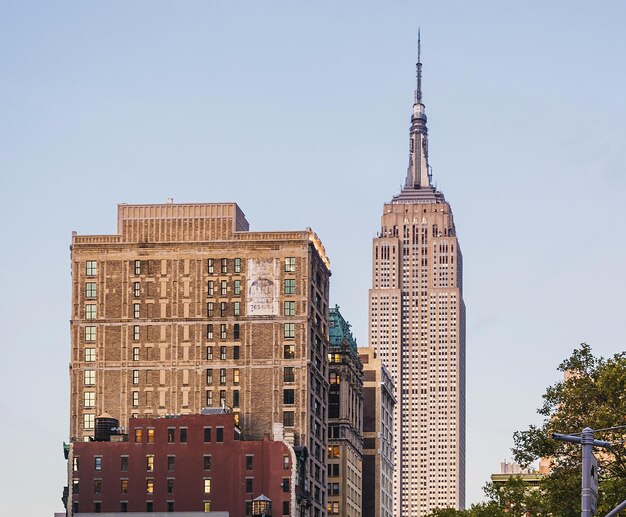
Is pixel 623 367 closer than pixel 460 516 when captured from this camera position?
Yes

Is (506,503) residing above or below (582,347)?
below

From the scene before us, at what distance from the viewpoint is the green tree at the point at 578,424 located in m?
98.9

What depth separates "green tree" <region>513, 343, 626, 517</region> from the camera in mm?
98938

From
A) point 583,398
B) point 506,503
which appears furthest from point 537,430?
point 506,503

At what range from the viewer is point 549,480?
107 m

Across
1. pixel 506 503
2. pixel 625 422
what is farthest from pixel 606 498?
pixel 506 503

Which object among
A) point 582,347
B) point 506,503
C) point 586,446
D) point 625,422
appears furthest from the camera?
point 506,503

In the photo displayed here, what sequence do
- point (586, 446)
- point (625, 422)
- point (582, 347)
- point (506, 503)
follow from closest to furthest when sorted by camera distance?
1. point (586, 446)
2. point (625, 422)
3. point (582, 347)
4. point (506, 503)

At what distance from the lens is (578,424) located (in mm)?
101375

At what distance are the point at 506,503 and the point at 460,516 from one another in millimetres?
7391

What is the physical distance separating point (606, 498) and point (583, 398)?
646cm

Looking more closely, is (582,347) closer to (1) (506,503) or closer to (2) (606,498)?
(2) (606,498)

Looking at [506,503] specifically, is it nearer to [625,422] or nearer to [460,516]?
[460,516]

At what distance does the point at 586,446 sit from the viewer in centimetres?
4978
